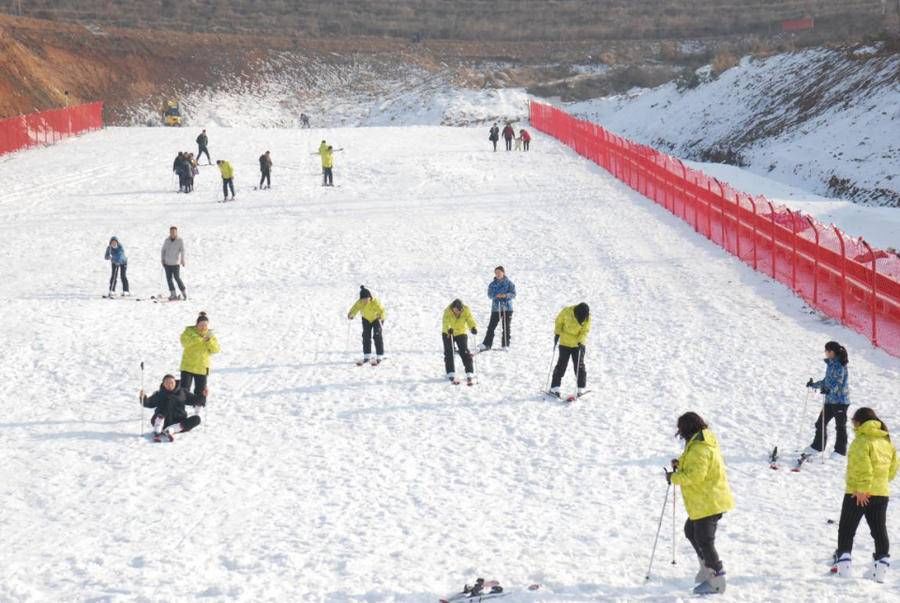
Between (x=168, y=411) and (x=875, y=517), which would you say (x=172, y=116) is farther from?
(x=875, y=517)

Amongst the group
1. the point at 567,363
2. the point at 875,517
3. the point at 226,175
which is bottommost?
the point at 875,517

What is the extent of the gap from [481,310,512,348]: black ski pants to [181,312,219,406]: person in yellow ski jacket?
4.89 m

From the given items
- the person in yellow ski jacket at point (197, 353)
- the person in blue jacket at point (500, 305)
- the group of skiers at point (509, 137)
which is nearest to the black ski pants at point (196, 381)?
the person in yellow ski jacket at point (197, 353)

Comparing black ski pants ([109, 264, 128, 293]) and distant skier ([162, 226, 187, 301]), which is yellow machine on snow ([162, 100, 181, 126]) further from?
distant skier ([162, 226, 187, 301])

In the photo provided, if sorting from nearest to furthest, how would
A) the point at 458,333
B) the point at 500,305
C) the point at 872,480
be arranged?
the point at 872,480
the point at 458,333
the point at 500,305

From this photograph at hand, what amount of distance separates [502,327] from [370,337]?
232 centimetres

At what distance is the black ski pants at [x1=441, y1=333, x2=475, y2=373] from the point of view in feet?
51.6

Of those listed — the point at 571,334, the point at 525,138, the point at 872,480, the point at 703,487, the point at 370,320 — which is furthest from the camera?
the point at 525,138

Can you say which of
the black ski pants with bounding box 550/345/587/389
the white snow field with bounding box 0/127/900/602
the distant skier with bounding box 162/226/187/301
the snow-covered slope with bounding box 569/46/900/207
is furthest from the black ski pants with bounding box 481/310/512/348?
the snow-covered slope with bounding box 569/46/900/207

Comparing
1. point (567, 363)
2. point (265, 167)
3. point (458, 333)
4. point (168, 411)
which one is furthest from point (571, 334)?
point (265, 167)

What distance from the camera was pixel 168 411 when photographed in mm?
13930

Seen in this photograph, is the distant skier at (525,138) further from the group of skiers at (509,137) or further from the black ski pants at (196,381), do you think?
the black ski pants at (196,381)

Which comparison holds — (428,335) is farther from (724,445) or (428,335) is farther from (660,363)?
(724,445)

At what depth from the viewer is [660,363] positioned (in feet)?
56.2
